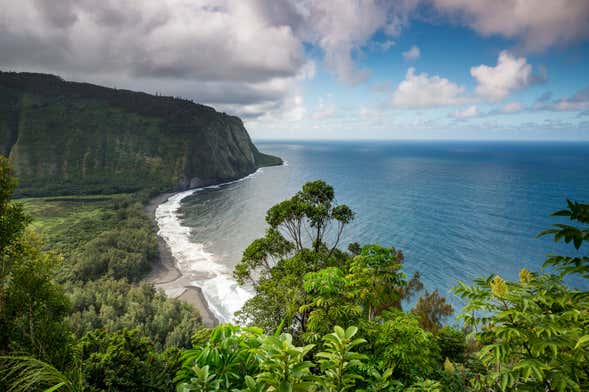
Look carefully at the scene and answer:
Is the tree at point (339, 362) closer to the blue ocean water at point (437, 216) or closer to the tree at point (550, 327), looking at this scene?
the tree at point (550, 327)

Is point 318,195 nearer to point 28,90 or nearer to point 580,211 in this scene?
point 580,211

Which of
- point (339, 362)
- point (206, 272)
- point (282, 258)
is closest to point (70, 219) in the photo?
point (206, 272)

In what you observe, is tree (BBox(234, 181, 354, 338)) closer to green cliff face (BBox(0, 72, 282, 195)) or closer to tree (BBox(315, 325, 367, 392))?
tree (BBox(315, 325, 367, 392))

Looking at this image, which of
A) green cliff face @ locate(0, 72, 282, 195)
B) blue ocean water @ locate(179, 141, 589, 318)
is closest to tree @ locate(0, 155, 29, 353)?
blue ocean water @ locate(179, 141, 589, 318)

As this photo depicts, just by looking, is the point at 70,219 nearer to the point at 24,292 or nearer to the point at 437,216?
the point at 24,292

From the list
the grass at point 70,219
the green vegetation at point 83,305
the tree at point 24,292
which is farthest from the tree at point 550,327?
the grass at point 70,219

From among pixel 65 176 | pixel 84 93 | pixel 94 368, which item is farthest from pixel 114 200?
pixel 84 93

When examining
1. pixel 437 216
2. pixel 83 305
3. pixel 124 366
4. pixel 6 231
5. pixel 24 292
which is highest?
pixel 6 231
